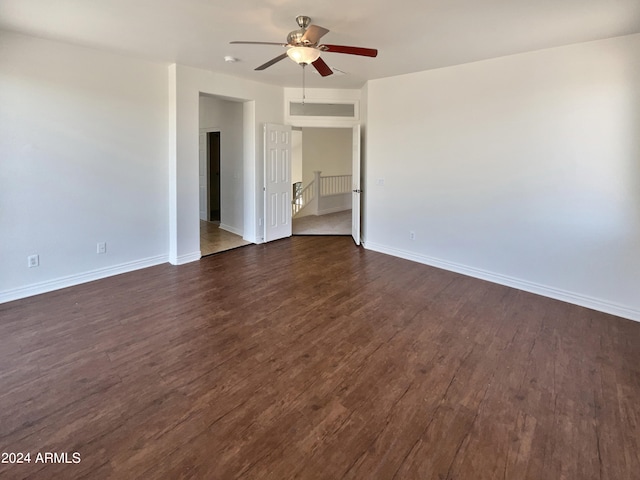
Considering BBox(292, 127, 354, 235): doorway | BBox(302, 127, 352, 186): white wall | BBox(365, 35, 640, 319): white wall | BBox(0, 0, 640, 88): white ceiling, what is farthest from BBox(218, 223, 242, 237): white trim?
BBox(302, 127, 352, 186): white wall

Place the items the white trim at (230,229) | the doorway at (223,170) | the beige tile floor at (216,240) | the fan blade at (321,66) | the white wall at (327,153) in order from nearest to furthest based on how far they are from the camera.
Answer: the fan blade at (321,66), the beige tile floor at (216,240), the doorway at (223,170), the white trim at (230,229), the white wall at (327,153)

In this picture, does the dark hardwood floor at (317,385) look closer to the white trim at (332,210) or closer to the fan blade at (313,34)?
the fan blade at (313,34)

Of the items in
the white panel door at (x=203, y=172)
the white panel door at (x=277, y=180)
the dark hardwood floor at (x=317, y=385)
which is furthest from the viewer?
the white panel door at (x=203, y=172)

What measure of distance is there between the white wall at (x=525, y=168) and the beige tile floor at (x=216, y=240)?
2.79 m

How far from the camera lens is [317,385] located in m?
2.39

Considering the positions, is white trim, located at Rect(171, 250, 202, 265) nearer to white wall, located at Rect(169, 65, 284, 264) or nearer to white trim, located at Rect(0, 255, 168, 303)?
white wall, located at Rect(169, 65, 284, 264)

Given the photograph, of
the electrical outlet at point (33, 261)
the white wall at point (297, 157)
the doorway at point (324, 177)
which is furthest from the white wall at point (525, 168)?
the white wall at point (297, 157)

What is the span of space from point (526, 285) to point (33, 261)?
571 cm

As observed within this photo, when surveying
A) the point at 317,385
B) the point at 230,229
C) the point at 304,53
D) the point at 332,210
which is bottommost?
the point at 317,385

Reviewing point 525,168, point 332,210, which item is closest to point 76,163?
point 525,168

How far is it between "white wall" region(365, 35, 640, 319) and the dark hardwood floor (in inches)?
21.9

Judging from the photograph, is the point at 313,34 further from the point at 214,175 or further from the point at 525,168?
the point at 214,175

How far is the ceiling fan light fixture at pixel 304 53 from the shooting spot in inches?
115

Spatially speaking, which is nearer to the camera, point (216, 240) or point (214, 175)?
point (216, 240)
